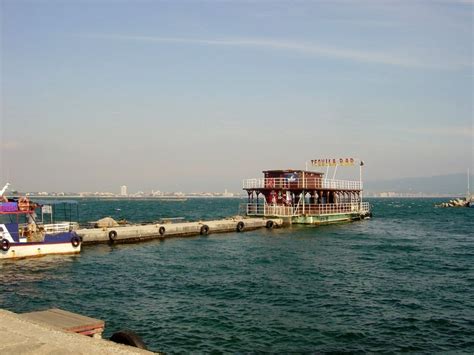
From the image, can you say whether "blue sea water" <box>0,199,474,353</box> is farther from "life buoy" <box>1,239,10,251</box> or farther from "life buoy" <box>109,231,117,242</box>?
"life buoy" <box>109,231,117,242</box>

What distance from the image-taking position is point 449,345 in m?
17.5

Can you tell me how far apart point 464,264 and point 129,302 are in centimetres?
2617

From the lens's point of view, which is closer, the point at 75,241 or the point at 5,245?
the point at 5,245

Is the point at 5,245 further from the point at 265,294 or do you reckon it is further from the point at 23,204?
the point at 265,294

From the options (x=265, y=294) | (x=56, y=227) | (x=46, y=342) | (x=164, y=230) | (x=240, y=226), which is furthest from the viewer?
(x=240, y=226)

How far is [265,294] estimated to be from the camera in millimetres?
24719

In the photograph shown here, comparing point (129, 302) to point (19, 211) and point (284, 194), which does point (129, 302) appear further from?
point (284, 194)

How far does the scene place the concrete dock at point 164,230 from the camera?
1781 inches

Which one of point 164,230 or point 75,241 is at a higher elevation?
point 75,241

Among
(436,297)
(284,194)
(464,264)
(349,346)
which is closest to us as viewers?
(349,346)

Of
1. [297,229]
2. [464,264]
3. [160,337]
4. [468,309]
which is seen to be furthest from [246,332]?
[297,229]

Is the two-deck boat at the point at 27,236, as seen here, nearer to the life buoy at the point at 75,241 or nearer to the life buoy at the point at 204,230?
the life buoy at the point at 75,241

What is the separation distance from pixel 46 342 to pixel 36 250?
2800cm

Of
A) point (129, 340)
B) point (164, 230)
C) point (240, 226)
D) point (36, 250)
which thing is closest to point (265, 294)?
point (129, 340)
